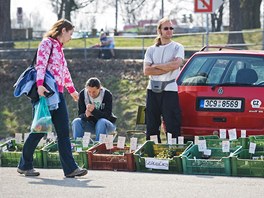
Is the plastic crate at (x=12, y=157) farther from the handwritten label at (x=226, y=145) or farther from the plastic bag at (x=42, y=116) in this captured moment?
the handwritten label at (x=226, y=145)

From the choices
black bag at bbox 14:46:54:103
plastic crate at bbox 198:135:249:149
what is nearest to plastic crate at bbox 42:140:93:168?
black bag at bbox 14:46:54:103

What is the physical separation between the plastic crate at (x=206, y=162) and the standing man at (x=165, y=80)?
101cm

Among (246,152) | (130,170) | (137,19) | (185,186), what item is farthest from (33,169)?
(137,19)

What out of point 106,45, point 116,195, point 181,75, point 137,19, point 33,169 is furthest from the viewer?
point 137,19

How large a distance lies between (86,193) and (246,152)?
2.56 m

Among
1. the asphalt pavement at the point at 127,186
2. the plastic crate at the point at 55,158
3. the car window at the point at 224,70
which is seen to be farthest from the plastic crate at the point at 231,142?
the plastic crate at the point at 55,158

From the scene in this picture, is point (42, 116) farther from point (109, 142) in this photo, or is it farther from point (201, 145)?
point (201, 145)

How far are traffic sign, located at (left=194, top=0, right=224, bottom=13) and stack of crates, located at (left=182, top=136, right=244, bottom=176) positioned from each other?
7320 mm

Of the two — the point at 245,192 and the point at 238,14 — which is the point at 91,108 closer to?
the point at 245,192

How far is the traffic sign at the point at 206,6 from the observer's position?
17.1 meters

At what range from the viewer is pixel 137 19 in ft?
226

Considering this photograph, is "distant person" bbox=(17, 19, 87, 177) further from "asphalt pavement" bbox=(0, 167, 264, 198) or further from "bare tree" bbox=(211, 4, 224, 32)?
"bare tree" bbox=(211, 4, 224, 32)

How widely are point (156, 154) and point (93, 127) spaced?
2056 mm

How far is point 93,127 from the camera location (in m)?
12.2
